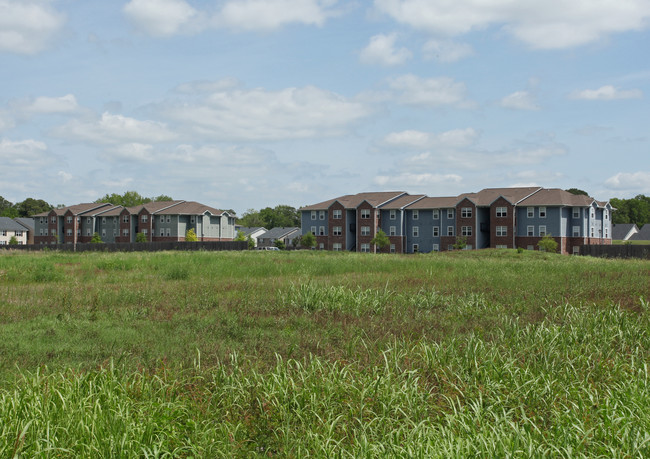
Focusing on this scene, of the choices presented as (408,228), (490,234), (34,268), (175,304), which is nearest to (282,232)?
(408,228)

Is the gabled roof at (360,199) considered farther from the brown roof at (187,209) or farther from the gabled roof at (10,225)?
the gabled roof at (10,225)

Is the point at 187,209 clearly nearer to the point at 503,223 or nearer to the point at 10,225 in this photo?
the point at 10,225

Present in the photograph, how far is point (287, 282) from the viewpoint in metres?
17.4

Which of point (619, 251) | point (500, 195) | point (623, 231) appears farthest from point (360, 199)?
point (623, 231)

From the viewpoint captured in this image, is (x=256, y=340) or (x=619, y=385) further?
(x=256, y=340)

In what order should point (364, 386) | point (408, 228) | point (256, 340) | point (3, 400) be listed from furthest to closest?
point (408, 228) → point (256, 340) → point (364, 386) → point (3, 400)

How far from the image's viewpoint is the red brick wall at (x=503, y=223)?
67.2 meters

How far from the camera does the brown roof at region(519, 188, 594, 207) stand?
214 ft

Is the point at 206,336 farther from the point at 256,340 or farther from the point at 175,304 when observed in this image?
the point at 175,304

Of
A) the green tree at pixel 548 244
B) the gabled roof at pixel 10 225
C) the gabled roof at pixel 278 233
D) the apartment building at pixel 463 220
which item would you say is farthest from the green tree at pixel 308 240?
the gabled roof at pixel 10 225

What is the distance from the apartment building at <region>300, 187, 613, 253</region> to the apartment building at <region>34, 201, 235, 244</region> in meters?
18.4

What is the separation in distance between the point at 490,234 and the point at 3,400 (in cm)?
6816

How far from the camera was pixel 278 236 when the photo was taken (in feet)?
380

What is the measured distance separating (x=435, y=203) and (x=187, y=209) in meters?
40.6
